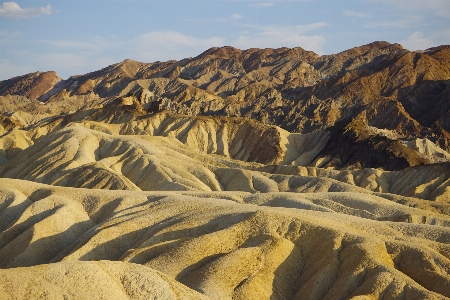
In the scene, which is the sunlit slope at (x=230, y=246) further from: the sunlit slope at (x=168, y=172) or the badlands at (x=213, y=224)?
the sunlit slope at (x=168, y=172)

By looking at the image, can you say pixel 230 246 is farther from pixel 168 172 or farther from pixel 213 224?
pixel 168 172

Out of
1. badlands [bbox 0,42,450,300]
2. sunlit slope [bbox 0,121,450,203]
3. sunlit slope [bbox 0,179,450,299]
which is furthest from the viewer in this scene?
sunlit slope [bbox 0,121,450,203]

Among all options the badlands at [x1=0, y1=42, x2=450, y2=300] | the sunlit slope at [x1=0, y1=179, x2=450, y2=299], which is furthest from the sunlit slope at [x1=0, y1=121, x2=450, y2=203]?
the sunlit slope at [x1=0, y1=179, x2=450, y2=299]

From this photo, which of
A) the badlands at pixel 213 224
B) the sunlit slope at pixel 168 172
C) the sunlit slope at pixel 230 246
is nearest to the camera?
the badlands at pixel 213 224

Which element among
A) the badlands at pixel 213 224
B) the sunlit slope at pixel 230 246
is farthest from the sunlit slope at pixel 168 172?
the sunlit slope at pixel 230 246

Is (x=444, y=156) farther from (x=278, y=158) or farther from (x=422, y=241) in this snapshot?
(x=422, y=241)

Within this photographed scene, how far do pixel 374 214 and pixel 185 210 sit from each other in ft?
65.6

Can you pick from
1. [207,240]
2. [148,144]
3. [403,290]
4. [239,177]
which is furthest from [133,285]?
[148,144]

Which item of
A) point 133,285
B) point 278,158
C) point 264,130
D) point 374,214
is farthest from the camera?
point 264,130

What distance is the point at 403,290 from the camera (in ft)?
130

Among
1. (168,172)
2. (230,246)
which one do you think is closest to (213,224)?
(230,246)

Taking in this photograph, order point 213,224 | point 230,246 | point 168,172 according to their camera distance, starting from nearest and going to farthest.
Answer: point 230,246, point 213,224, point 168,172

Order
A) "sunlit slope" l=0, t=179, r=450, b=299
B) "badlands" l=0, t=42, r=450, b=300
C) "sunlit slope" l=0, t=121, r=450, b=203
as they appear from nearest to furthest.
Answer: "badlands" l=0, t=42, r=450, b=300
"sunlit slope" l=0, t=179, r=450, b=299
"sunlit slope" l=0, t=121, r=450, b=203

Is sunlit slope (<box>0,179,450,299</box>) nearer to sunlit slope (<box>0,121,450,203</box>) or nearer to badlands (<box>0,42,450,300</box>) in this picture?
badlands (<box>0,42,450,300</box>)
